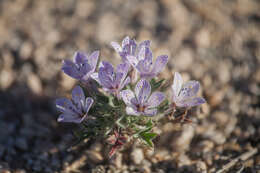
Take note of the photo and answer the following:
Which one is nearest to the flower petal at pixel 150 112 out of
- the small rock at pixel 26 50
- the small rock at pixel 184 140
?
the small rock at pixel 184 140

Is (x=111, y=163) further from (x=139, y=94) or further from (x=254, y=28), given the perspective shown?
(x=254, y=28)

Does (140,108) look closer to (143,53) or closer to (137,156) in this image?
(143,53)

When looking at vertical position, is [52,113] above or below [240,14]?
below

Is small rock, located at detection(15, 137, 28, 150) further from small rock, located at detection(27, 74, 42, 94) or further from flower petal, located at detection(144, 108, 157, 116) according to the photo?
flower petal, located at detection(144, 108, 157, 116)

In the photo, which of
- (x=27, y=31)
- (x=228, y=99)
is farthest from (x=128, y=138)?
(x=27, y=31)

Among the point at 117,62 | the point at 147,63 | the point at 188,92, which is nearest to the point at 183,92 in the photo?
the point at 188,92

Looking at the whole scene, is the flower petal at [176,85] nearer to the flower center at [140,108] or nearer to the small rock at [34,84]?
the flower center at [140,108]

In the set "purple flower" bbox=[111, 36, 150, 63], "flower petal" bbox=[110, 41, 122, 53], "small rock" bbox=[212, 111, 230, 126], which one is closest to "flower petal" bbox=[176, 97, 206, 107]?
"purple flower" bbox=[111, 36, 150, 63]
